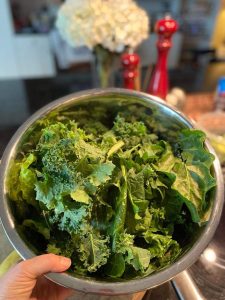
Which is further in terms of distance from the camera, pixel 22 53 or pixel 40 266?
pixel 22 53

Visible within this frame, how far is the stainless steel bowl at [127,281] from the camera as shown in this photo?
0.43m

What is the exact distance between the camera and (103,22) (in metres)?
0.77

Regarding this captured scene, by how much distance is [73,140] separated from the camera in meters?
0.47

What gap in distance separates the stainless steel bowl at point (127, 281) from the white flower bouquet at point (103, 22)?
0.24 meters

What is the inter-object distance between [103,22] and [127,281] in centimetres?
66

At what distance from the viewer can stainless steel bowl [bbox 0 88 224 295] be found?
16.8 inches

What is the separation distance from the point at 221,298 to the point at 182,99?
2.19 feet

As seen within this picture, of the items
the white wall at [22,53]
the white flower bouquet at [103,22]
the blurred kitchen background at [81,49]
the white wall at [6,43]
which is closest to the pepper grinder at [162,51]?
the white flower bouquet at [103,22]

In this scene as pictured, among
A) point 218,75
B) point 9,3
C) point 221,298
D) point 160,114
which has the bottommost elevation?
point 221,298

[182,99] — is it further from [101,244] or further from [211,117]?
[101,244]

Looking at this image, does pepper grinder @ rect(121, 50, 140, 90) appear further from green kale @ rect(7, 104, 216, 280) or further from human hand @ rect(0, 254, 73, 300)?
human hand @ rect(0, 254, 73, 300)

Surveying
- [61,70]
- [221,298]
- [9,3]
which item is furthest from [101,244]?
[9,3]

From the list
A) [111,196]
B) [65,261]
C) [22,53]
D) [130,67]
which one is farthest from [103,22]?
[22,53]

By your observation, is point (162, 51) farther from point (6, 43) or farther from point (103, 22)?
point (6, 43)
